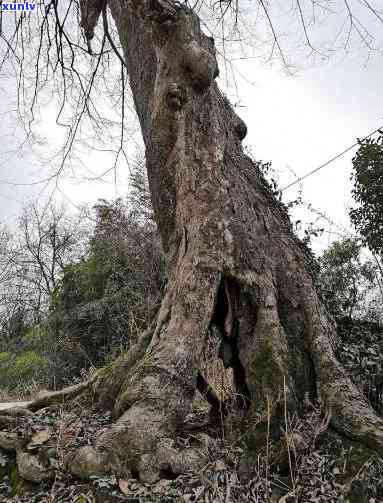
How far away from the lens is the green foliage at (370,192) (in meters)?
7.12

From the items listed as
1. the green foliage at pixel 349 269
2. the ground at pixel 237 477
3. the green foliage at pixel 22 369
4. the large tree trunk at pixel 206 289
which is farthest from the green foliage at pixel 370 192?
the green foliage at pixel 22 369

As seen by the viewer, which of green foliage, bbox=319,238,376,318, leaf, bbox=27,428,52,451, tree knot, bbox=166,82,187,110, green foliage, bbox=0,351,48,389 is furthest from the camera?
green foliage, bbox=0,351,48,389

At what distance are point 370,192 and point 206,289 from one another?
5.94 meters

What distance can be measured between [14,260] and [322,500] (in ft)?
56.5

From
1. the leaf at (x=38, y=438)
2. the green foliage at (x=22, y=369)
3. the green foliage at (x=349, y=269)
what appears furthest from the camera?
the green foliage at (x=22, y=369)

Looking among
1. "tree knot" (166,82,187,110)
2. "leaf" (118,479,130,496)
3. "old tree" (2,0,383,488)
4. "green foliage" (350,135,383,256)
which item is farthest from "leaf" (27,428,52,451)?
"green foliage" (350,135,383,256)

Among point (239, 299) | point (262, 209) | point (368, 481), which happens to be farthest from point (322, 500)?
point (262, 209)

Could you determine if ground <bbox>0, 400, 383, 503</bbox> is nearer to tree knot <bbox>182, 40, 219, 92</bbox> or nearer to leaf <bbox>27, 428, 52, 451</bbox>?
leaf <bbox>27, 428, 52, 451</bbox>

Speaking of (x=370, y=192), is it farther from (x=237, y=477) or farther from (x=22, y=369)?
(x=22, y=369)

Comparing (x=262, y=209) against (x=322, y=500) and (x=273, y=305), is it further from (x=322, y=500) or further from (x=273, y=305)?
(x=322, y=500)

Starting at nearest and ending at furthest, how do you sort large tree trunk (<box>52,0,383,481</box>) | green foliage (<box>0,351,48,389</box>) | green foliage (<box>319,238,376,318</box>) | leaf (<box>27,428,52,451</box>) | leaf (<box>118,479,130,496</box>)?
leaf (<box>118,479,130,496</box>)
leaf (<box>27,428,52,451</box>)
large tree trunk (<box>52,0,383,481</box>)
green foliage (<box>319,238,376,318</box>)
green foliage (<box>0,351,48,389</box>)

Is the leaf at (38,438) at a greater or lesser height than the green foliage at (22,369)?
lesser

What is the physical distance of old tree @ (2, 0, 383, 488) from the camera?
2022 mm

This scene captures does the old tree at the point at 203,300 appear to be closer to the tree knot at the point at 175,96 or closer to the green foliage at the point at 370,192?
the tree knot at the point at 175,96
